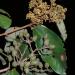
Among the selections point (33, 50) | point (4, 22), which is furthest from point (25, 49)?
point (4, 22)

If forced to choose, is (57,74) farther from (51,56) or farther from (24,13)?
(24,13)

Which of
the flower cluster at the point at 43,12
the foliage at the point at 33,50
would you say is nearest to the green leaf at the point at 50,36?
the foliage at the point at 33,50

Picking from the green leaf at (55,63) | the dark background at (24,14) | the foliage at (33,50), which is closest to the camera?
the foliage at (33,50)

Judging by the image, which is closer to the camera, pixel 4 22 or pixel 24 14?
pixel 4 22

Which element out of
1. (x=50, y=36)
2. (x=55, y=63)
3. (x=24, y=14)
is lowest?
(x=55, y=63)

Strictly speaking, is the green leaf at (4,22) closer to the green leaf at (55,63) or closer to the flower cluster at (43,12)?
the flower cluster at (43,12)

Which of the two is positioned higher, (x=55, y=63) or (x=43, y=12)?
(x=43, y=12)

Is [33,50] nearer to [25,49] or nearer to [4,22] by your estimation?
[25,49]

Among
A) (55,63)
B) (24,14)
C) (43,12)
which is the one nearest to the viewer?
(43,12)

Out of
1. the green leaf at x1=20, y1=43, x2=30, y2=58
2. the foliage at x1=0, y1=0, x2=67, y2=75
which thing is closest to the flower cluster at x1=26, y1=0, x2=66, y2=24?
the foliage at x1=0, y1=0, x2=67, y2=75
